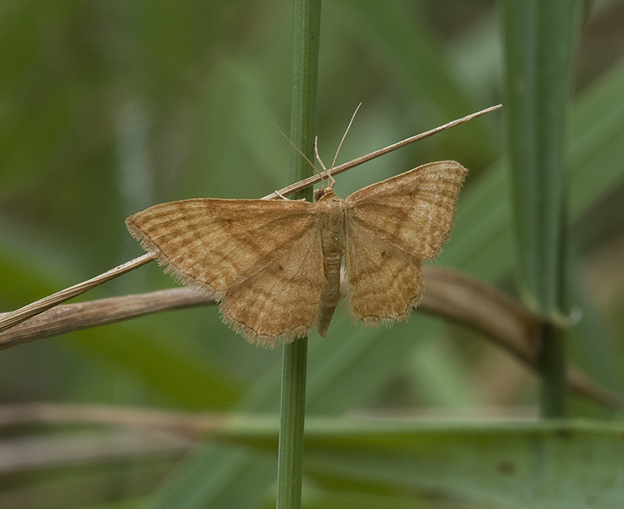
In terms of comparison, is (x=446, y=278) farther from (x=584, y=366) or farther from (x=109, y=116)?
(x=109, y=116)

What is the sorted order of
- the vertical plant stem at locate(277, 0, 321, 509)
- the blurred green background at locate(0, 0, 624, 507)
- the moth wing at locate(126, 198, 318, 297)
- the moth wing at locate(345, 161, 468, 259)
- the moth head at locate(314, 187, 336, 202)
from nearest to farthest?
the vertical plant stem at locate(277, 0, 321, 509)
the moth wing at locate(126, 198, 318, 297)
the moth wing at locate(345, 161, 468, 259)
the moth head at locate(314, 187, 336, 202)
the blurred green background at locate(0, 0, 624, 507)

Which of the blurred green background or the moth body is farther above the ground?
the blurred green background

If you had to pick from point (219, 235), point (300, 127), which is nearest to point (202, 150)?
point (219, 235)

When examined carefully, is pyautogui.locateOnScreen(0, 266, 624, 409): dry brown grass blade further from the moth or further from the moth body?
the moth body

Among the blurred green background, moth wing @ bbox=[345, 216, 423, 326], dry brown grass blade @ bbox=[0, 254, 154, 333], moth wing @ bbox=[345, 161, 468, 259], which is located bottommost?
dry brown grass blade @ bbox=[0, 254, 154, 333]

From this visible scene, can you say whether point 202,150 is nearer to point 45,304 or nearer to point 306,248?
point 306,248

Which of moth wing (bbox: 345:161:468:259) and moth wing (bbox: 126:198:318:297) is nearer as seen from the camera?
moth wing (bbox: 126:198:318:297)

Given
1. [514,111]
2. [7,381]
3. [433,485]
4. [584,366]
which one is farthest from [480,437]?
[7,381]

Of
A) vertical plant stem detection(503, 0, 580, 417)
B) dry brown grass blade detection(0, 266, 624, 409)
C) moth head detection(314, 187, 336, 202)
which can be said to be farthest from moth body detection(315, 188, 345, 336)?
vertical plant stem detection(503, 0, 580, 417)
